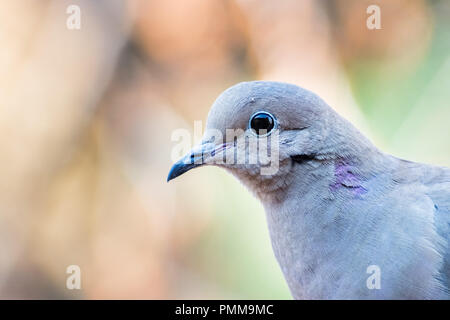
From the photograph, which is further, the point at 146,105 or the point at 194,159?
the point at 146,105

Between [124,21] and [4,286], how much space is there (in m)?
1.36

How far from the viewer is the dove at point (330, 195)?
1.20m

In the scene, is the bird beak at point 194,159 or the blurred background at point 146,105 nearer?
the bird beak at point 194,159

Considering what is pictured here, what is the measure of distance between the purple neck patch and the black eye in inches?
7.5

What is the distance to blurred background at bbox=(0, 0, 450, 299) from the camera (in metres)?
2.41

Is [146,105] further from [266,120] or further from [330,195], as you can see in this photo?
[330,195]

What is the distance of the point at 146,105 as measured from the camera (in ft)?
8.71

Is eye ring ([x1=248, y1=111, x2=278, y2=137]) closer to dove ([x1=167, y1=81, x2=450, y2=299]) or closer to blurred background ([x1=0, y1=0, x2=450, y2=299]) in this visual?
dove ([x1=167, y1=81, x2=450, y2=299])

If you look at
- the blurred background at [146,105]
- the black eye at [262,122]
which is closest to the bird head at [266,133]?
the black eye at [262,122]

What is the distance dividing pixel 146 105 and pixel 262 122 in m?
1.40

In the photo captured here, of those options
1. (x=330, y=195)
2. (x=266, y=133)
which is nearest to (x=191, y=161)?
(x=266, y=133)

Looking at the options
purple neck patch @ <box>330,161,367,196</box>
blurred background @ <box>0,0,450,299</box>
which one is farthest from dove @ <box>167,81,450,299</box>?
blurred background @ <box>0,0,450,299</box>

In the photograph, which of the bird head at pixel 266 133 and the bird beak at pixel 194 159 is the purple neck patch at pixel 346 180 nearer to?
→ the bird head at pixel 266 133

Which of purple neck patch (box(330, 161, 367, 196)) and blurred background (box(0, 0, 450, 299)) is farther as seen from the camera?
blurred background (box(0, 0, 450, 299))
